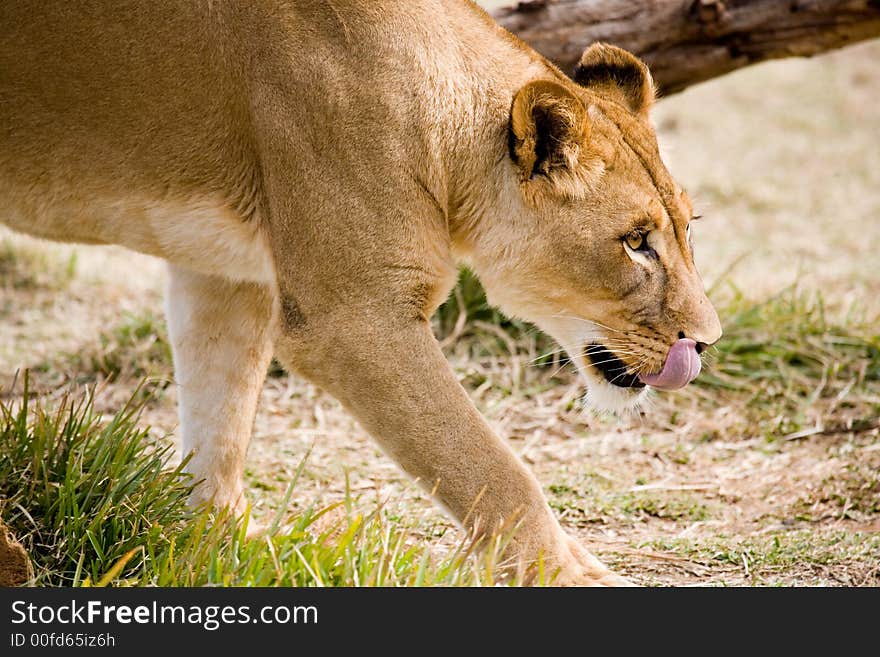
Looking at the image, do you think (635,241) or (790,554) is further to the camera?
(790,554)

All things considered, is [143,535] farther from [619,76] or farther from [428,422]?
[619,76]

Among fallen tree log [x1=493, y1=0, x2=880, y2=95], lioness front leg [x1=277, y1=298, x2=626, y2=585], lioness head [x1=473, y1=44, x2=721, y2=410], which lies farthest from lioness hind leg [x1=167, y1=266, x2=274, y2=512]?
fallen tree log [x1=493, y1=0, x2=880, y2=95]

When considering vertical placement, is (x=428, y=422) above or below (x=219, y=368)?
above

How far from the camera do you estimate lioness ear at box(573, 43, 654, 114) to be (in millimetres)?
4680

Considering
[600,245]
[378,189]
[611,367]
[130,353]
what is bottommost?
[130,353]

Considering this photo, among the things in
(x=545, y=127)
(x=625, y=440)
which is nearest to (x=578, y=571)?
(x=545, y=127)

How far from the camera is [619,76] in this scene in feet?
15.5

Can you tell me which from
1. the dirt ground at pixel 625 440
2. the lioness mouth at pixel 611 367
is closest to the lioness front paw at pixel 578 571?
the dirt ground at pixel 625 440

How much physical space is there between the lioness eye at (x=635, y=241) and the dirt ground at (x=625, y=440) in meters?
0.81

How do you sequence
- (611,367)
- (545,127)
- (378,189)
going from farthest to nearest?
(611,367)
(545,127)
(378,189)

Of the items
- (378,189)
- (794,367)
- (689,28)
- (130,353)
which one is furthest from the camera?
(794,367)

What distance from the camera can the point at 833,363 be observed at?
669cm

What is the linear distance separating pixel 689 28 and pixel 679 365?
263 centimetres

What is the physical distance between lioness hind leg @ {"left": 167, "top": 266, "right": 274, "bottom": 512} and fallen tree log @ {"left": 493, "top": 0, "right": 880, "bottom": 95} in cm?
231
